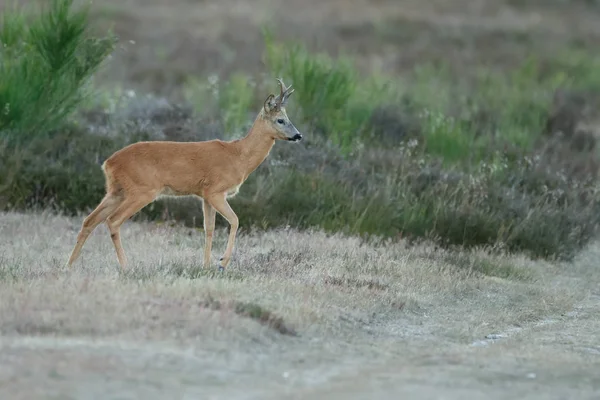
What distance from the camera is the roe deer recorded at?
1221 centimetres

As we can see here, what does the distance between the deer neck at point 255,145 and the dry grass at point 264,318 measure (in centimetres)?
106

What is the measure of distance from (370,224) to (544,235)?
7.90 ft

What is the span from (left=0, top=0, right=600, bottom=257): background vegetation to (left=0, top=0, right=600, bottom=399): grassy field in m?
0.04

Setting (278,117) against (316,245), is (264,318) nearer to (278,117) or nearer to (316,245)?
(278,117)

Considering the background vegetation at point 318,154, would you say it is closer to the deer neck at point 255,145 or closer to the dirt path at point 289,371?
the deer neck at point 255,145

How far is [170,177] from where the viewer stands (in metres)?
12.3

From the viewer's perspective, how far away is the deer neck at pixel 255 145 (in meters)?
12.9

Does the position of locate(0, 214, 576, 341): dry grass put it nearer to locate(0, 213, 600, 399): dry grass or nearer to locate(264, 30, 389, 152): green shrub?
locate(0, 213, 600, 399): dry grass

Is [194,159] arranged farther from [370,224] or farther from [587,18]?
[587,18]

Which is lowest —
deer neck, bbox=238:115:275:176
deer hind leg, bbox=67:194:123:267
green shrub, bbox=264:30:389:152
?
green shrub, bbox=264:30:389:152

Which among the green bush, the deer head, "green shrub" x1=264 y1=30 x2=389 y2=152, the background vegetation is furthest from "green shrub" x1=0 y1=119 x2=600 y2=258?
the deer head

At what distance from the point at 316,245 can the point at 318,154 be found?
4203 millimetres

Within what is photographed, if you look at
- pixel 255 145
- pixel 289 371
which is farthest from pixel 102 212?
pixel 289 371

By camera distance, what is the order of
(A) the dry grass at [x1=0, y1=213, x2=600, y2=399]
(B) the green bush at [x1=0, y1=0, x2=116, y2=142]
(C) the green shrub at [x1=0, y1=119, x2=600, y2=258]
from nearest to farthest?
(A) the dry grass at [x1=0, y1=213, x2=600, y2=399]
(B) the green bush at [x1=0, y1=0, x2=116, y2=142]
(C) the green shrub at [x1=0, y1=119, x2=600, y2=258]
